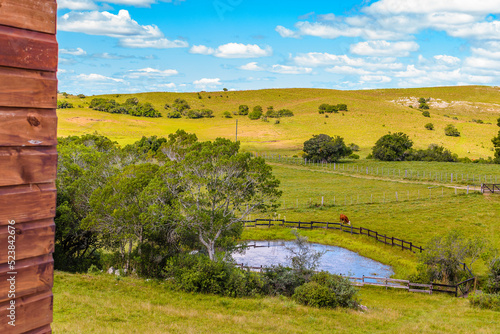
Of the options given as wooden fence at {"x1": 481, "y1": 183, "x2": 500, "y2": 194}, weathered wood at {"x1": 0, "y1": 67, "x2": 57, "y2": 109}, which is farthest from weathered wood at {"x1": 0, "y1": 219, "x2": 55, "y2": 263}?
wooden fence at {"x1": 481, "y1": 183, "x2": 500, "y2": 194}

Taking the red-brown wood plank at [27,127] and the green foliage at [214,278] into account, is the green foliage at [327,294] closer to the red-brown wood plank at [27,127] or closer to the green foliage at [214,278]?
the green foliage at [214,278]

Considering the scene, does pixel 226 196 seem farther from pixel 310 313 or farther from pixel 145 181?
pixel 310 313

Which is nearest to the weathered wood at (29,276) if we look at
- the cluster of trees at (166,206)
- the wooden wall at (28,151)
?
the wooden wall at (28,151)

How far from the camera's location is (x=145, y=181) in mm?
25125

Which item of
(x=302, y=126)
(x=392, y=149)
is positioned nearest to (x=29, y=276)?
(x=392, y=149)

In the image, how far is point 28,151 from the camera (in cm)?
316

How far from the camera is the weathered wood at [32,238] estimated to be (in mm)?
3127

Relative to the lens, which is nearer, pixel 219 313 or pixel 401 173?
pixel 219 313

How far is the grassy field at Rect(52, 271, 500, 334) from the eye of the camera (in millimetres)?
14148

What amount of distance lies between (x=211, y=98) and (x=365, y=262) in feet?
515

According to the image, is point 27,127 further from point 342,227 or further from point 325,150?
point 325,150

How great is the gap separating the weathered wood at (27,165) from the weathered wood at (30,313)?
33.9 inches

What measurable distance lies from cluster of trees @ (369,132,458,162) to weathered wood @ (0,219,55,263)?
260 feet

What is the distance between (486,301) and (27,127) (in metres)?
22.6
